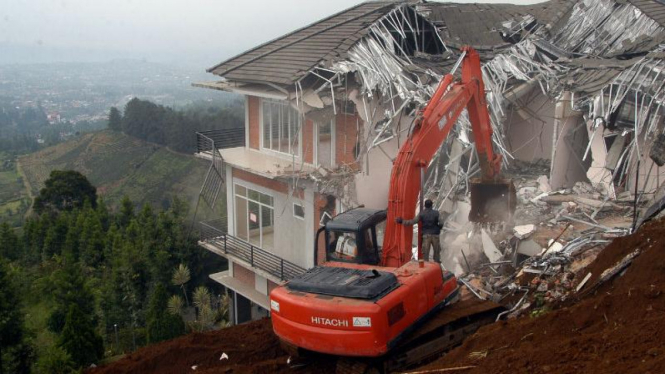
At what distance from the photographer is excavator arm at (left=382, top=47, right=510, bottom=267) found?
1062 cm

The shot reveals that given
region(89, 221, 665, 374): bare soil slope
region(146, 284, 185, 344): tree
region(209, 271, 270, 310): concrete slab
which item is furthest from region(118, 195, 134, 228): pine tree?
region(89, 221, 665, 374): bare soil slope

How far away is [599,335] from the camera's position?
724 cm

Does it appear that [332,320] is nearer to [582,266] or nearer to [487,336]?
[487,336]

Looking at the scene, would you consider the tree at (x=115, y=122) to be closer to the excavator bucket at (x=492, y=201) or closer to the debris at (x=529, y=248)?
the excavator bucket at (x=492, y=201)

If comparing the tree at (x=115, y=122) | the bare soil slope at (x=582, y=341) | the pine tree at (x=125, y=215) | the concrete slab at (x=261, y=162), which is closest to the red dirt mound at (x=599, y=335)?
the bare soil slope at (x=582, y=341)

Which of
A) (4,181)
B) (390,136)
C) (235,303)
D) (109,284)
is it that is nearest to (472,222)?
(390,136)

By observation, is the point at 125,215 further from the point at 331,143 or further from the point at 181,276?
the point at 331,143

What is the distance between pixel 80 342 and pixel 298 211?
7.84 m

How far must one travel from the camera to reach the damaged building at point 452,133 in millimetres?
16109

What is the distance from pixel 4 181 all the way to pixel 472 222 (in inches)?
2923

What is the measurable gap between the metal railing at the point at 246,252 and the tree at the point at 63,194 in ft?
73.1

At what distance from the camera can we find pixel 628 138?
16688 millimetres

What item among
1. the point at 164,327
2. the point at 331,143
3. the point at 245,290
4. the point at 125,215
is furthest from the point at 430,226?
the point at 125,215

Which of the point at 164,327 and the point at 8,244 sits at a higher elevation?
the point at 164,327
